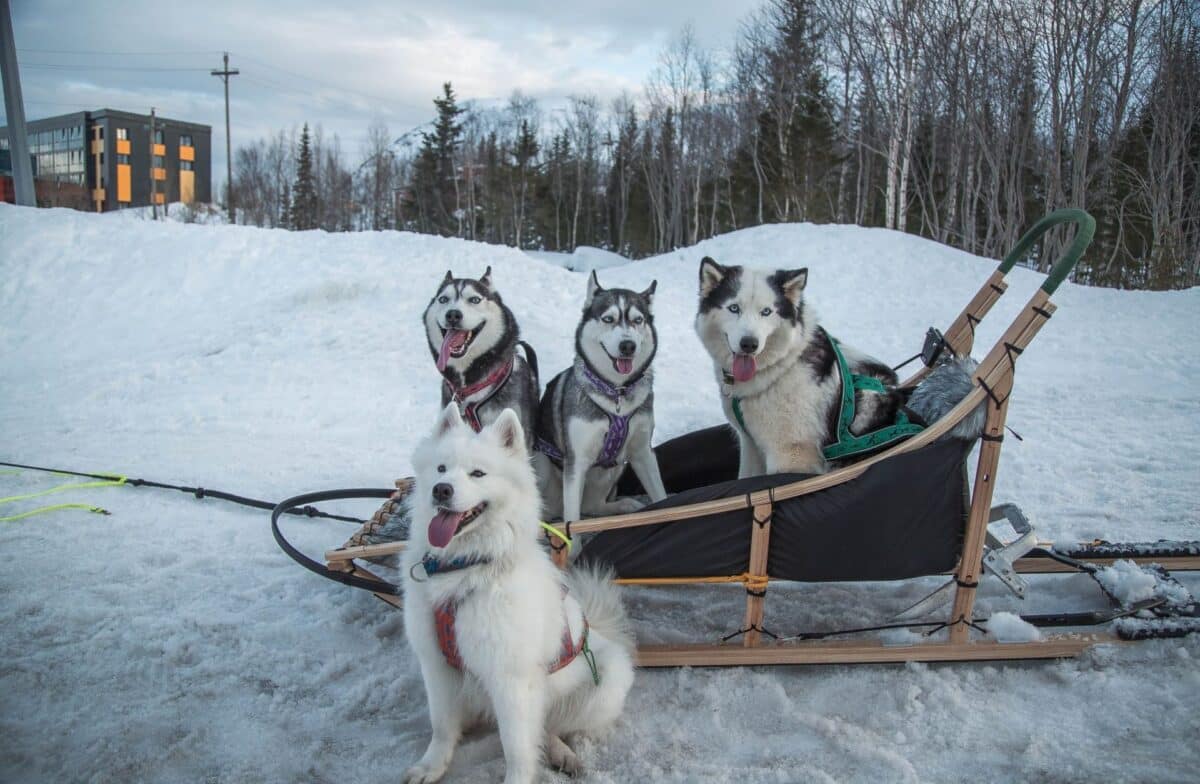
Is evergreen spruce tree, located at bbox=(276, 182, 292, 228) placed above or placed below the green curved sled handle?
above

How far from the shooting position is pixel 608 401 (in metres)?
3.36

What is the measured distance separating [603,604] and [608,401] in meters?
1.08

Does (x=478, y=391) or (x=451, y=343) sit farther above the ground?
(x=451, y=343)

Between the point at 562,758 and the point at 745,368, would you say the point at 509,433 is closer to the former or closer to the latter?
the point at 562,758

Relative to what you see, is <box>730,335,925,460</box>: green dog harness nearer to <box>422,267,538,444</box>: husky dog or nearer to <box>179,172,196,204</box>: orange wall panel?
<box>422,267,538,444</box>: husky dog

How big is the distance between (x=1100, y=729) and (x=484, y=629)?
1991mm

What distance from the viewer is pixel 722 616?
10.3 ft

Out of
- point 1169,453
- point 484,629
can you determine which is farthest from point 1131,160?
point 484,629

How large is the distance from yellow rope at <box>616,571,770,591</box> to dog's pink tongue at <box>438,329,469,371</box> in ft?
5.20

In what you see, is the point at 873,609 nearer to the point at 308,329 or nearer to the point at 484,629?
the point at 484,629

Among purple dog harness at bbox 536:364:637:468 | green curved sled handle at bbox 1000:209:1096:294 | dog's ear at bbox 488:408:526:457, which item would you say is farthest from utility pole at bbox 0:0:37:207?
green curved sled handle at bbox 1000:209:1096:294

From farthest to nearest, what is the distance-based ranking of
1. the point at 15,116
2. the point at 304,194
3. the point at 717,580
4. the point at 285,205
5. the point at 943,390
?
the point at 285,205
the point at 304,194
the point at 15,116
the point at 943,390
the point at 717,580

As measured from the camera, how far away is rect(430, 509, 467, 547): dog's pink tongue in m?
2.03

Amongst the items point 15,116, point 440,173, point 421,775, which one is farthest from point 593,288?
point 440,173
